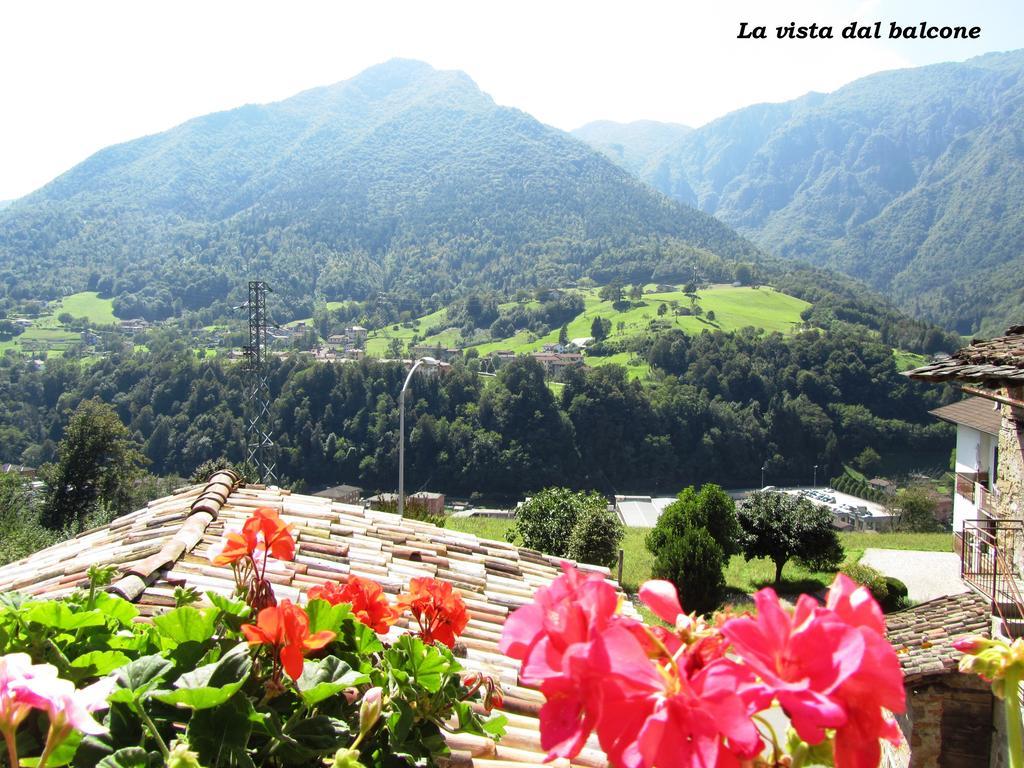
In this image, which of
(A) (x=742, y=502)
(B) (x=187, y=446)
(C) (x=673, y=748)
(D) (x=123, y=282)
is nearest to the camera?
Result: (C) (x=673, y=748)

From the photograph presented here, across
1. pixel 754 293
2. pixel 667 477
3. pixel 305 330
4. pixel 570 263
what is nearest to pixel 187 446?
pixel 667 477

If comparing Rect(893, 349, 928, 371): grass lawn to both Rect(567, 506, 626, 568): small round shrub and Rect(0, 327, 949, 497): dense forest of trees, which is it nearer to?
Rect(0, 327, 949, 497): dense forest of trees

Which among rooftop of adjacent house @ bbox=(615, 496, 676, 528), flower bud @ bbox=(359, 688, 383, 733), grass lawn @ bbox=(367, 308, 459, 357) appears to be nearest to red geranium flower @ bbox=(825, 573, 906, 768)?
flower bud @ bbox=(359, 688, 383, 733)

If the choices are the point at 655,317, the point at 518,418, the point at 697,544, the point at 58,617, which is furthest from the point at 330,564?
the point at 655,317

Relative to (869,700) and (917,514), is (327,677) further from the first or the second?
(917,514)

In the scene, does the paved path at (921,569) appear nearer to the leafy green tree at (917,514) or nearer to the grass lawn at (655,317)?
the leafy green tree at (917,514)

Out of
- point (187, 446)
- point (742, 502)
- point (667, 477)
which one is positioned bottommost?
point (667, 477)

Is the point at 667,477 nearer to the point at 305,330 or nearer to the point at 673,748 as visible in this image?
the point at 673,748
